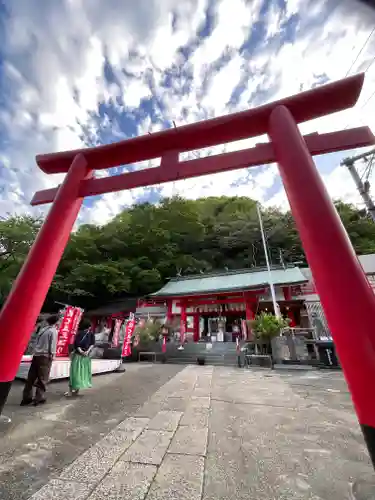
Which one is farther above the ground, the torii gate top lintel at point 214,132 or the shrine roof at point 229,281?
the shrine roof at point 229,281

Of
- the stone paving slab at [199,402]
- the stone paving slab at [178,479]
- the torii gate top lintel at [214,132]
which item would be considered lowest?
the stone paving slab at [178,479]

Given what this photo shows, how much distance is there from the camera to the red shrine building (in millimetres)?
15391

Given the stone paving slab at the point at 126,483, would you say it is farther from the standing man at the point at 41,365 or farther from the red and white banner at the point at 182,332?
the red and white banner at the point at 182,332

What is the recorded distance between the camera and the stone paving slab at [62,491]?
1576mm

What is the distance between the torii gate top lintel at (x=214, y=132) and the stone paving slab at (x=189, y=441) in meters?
3.42

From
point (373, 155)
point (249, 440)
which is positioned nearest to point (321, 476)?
point (249, 440)

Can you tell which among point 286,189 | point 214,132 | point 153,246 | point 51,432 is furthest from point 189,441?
point 153,246

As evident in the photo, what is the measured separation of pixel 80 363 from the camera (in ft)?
16.4

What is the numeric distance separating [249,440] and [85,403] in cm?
301

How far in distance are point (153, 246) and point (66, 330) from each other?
17305 mm

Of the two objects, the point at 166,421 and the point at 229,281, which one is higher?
the point at 229,281

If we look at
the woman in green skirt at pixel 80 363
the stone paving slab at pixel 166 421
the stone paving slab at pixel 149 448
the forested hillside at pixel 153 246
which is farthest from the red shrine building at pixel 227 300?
the stone paving slab at pixel 149 448

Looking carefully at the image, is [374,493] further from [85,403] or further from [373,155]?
[373,155]

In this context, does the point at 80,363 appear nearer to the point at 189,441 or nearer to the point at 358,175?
the point at 189,441
